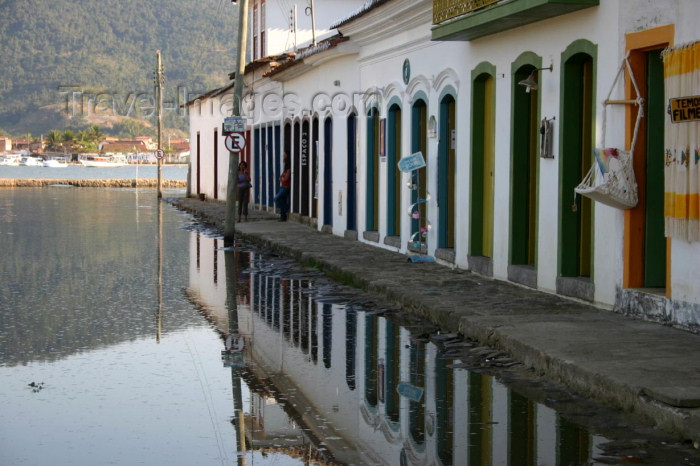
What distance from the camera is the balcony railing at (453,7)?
46.5 ft

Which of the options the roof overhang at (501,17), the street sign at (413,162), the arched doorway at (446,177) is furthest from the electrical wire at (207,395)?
the arched doorway at (446,177)

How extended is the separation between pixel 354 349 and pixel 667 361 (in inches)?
112

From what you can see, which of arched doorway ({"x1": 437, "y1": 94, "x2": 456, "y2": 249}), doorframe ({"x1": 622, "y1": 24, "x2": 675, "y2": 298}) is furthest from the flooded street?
arched doorway ({"x1": 437, "y1": 94, "x2": 456, "y2": 249})

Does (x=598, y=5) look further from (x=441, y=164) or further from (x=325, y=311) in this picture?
(x=441, y=164)

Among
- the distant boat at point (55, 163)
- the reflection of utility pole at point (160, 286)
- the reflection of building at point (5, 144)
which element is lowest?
the reflection of utility pole at point (160, 286)

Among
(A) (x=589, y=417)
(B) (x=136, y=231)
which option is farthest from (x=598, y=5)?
(B) (x=136, y=231)

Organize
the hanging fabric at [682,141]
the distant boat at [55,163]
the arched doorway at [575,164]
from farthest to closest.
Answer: the distant boat at [55,163] < the arched doorway at [575,164] < the hanging fabric at [682,141]

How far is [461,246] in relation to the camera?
1616 centimetres

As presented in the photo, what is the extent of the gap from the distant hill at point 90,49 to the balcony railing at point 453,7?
459 feet

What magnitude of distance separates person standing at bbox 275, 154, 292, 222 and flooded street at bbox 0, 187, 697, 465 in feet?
46.6

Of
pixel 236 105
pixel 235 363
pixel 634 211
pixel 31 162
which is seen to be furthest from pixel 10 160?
pixel 235 363

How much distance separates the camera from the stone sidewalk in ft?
23.9

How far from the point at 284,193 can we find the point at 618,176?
1913 centimetres

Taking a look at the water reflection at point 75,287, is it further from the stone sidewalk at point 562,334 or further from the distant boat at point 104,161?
the distant boat at point 104,161
